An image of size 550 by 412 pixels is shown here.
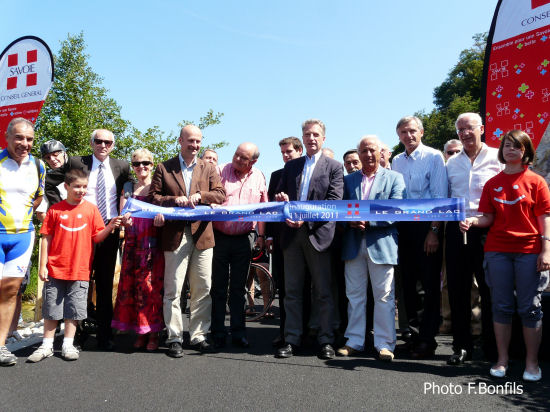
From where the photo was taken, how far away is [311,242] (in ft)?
13.3

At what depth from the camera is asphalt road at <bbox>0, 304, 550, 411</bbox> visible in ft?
9.41

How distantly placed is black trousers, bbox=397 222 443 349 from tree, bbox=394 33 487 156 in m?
34.7

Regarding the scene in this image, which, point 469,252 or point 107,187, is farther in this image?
point 107,187

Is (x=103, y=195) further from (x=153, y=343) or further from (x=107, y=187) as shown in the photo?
(x=153, y=343)

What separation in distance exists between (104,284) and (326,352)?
2417 millimetres

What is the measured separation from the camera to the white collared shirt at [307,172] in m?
4.29

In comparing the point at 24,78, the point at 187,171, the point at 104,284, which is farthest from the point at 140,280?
the point at 24,78

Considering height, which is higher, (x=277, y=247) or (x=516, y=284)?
(x=277, y=247)

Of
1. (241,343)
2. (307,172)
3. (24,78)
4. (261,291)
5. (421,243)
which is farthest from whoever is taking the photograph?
(261,291)

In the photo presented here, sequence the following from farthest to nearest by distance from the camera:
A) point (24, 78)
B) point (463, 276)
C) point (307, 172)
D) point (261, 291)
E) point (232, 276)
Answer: point (261, 291) < point (24, 78) < point (232, 276) < point (307, 172) < point (463, 276)

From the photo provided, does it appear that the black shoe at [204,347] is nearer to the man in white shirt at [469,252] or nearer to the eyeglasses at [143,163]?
the eyeglasses at [143,163]

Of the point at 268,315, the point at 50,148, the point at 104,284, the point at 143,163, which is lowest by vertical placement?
the point at 268,315

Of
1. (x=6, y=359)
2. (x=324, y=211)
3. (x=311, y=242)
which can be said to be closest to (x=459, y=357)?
(x=311, y=242)

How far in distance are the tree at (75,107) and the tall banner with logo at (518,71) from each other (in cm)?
1660
